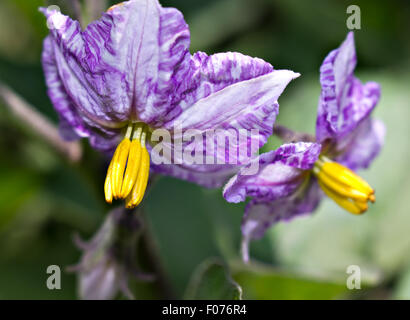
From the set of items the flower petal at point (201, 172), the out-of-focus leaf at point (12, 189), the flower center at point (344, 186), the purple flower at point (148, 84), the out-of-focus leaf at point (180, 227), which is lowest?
the flower center at point (344, 186)

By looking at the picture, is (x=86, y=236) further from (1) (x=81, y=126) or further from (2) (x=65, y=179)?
(1) (x=81, y=126)

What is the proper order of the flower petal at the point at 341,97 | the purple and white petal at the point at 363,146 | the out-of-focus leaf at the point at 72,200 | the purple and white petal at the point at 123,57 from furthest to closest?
the out-of-focus leaf at the point at 72,200 → the purple and white petal at the point at 363,146 → the flower petal at the point at 341,97 → the purple and white petal at the point at 123,57

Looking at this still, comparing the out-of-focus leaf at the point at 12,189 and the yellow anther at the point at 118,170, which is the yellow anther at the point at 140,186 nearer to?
the yellow anther at the point at 118,170

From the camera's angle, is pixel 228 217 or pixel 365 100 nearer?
pixel 365 100

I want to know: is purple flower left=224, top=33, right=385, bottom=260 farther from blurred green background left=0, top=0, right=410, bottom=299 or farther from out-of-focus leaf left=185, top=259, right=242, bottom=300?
blurred green background left=0, top=0, right=410, bottom=299

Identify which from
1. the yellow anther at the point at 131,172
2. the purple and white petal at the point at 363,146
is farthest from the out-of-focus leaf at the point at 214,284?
the purple and white petal at the point at 363,146

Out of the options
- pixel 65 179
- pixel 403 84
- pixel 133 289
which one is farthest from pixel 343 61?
pixel 65 179
